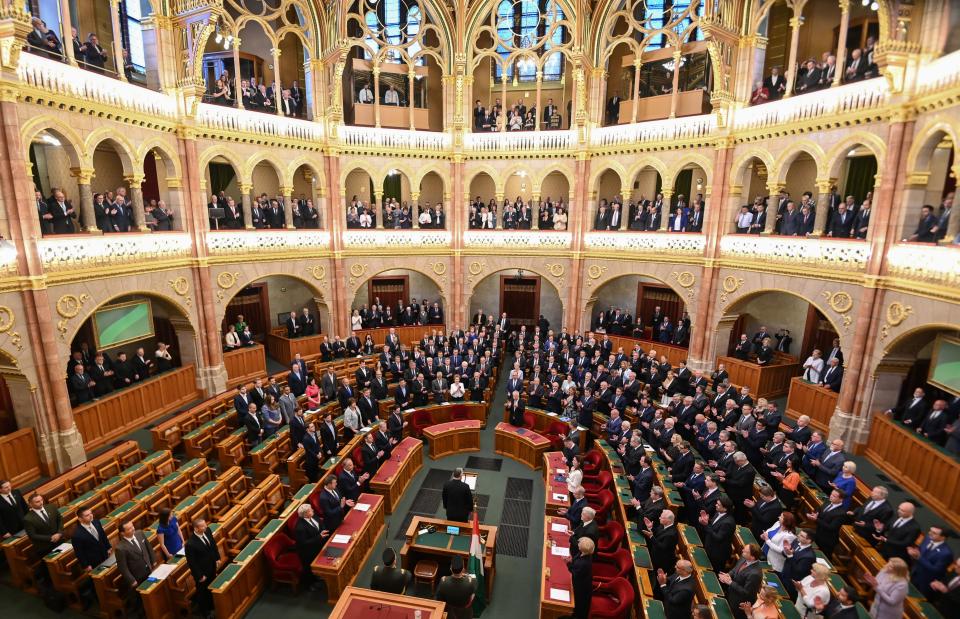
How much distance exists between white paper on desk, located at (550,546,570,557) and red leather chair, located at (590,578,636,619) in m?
0.70

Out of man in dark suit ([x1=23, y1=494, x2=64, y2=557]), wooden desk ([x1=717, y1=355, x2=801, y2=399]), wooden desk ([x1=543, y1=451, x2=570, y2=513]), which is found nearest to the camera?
man in dark suit ([x1=23, y1=494, x2=64, y2=557])

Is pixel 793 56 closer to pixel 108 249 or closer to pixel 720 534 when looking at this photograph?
pixel 720 534

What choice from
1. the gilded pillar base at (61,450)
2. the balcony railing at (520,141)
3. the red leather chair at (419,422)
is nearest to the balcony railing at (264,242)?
the gilded pillar base at (61,450)

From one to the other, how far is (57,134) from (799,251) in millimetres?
19554

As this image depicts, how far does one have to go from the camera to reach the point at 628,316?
20.6 meters

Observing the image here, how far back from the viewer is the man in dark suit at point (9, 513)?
27.7 ft

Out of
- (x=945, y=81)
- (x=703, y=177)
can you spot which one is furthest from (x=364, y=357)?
(x=945, y=81)

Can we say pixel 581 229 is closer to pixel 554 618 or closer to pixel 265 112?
pixel 265 112

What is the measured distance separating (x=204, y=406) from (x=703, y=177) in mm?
19652

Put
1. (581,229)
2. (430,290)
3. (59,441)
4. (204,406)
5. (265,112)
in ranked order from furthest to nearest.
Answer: (430,290) → (581,229) → (265,112) → (204,406) → (59,441)

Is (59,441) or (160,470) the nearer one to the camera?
(160,470)

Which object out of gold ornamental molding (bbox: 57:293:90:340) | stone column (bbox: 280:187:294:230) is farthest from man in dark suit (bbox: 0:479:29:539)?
stone column (bbox: 280:187:294:230)

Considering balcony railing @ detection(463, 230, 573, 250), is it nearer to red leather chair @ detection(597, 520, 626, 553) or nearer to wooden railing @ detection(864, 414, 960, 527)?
wooden railing @ detection(864, 414, 960, 527)

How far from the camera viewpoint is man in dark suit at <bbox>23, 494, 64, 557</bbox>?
26.4 ft
